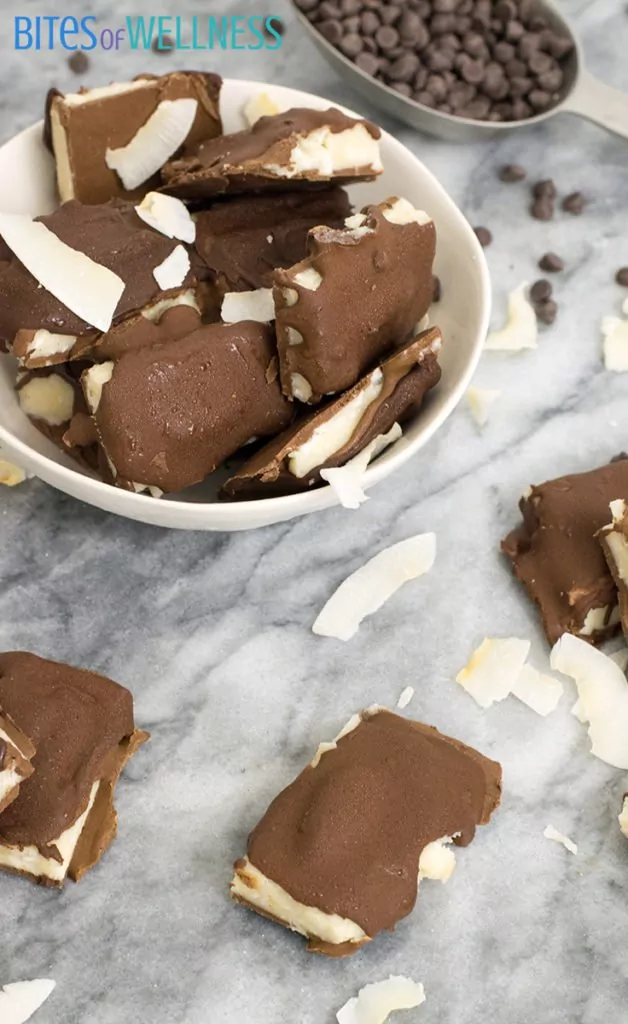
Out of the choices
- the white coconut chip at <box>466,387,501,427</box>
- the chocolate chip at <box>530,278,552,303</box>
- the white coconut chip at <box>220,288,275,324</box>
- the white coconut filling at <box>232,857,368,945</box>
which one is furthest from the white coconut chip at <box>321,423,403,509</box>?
the chocolate chip at <box>530,278,552,303</box>

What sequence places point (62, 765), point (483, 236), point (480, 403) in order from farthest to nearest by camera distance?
point (483, 236), point (480, 403), point (62, 765)

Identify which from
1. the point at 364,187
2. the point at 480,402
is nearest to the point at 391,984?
the point at 480,402

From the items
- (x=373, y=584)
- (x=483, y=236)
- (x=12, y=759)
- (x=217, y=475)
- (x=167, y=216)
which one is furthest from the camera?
(x=483, y=236)

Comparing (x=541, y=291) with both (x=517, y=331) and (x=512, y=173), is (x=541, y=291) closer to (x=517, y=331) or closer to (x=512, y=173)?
(x=517, y=331)

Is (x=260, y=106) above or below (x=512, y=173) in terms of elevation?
above

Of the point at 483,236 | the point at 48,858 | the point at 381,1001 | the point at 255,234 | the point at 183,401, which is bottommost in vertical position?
the point at 381,1001

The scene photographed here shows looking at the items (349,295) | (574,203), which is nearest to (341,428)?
(349,295)

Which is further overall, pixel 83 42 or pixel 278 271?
pixel 83 42

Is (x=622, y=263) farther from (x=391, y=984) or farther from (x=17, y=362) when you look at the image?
(x=391, y=984)
